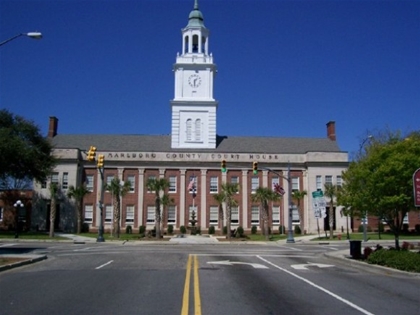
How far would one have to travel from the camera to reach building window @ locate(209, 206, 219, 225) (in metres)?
59.1

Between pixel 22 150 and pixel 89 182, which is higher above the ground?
pixel 22 150

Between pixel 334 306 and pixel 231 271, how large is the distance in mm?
6763

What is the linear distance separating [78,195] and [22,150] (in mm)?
9645

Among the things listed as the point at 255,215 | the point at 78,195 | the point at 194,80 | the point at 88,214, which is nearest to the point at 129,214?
the point at 88,214

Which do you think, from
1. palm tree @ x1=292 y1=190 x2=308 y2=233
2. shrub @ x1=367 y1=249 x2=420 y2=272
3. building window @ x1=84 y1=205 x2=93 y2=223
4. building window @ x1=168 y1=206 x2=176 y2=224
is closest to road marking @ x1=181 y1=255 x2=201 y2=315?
shrub @ x1=367 y1=249 x2=420 y2=272

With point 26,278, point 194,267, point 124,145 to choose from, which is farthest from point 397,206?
point 124,145

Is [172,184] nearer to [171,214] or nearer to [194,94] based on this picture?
[171,214]

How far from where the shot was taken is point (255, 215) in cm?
5972

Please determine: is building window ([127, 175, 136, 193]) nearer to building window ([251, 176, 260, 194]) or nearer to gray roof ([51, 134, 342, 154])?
gray roof ([51, 134, 342, 154])

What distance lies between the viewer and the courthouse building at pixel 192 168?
194 feet

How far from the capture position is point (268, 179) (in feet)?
199

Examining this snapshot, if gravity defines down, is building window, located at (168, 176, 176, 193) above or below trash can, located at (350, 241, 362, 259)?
above

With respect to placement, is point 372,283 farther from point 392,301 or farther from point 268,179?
point 268,179

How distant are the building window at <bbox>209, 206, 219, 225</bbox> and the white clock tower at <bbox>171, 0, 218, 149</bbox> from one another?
8064 millimetres
